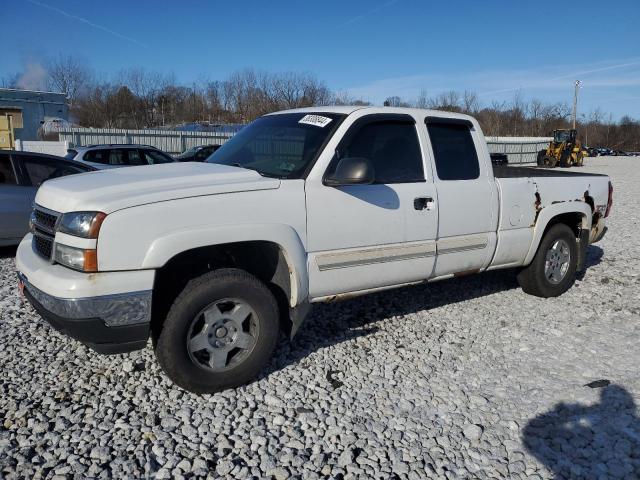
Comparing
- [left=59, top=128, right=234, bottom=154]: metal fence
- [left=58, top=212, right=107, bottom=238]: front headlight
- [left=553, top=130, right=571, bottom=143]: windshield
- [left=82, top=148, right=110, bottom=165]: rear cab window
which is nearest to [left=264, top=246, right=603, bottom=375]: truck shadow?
[left=58, top=212, right=107, bottom=238]: front headlight

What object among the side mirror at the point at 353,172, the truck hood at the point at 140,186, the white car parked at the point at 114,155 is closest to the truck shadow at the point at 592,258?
the side mirror at the point at 353,172

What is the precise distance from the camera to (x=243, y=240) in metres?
3.34

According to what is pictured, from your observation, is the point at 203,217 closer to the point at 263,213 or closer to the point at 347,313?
the point at 263,213

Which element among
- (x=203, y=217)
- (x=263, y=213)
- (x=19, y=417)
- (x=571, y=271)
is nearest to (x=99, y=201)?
(x=203, y=217)

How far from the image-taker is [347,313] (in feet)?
17.1

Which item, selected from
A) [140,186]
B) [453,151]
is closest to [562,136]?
[453,151]

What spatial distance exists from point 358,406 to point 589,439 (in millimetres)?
1397

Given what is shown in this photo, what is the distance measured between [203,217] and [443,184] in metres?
2.13

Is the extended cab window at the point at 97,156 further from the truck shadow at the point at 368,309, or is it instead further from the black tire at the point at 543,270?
the black tire at the point at 543,270

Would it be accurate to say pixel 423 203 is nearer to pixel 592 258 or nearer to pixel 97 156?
pixel 592 258

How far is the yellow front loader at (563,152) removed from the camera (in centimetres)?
3650

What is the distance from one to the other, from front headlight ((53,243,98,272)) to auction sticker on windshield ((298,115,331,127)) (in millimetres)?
1949

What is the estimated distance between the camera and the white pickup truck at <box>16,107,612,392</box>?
3059mm

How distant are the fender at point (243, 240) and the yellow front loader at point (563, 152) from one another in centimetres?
3724
